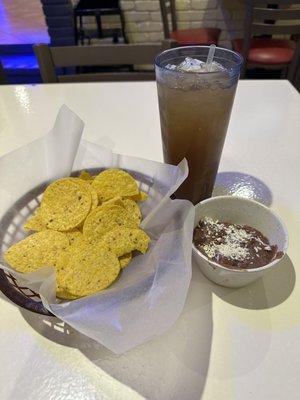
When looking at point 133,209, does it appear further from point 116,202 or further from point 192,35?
point 192,35

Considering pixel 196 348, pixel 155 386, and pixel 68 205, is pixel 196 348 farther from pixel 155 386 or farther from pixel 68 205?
pixel 68 205

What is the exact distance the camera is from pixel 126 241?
1.65 ft

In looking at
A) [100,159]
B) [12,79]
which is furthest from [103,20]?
[100,159]

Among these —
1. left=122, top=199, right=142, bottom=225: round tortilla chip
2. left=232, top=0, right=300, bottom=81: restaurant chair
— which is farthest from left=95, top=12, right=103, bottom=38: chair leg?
left=122, top=199, right=142, bottom=225: round tortilla chip

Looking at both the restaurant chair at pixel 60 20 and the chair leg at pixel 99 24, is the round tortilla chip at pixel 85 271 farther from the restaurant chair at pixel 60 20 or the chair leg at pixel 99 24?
the restaurant chair at pixel 60 20

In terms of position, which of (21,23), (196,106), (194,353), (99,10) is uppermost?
(196,106)

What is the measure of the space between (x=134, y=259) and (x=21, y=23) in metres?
5.02

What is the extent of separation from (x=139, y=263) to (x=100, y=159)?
9.5 inches

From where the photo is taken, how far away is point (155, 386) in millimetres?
419

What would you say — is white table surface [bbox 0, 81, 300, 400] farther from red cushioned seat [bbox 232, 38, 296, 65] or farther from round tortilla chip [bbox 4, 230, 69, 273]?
red cushioned seat [bbox 232, 38, 296, 65]

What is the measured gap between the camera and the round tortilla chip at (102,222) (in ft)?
1.77

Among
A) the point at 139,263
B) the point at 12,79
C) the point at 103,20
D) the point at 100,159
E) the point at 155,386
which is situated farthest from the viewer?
the point at 12,79

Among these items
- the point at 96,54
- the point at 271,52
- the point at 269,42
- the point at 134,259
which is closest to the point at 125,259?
the point at 134,259

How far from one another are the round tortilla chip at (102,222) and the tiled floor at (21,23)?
3925 mm
